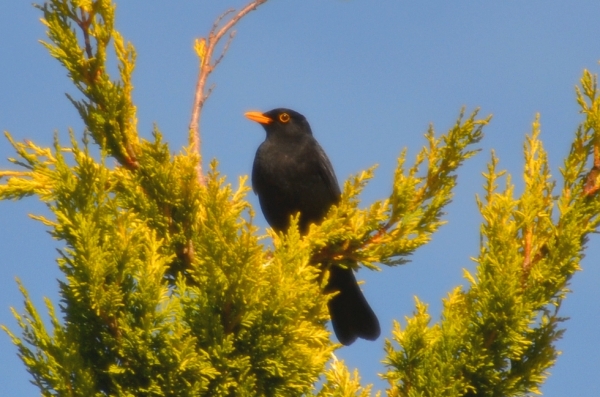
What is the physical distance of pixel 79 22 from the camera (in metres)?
3.10

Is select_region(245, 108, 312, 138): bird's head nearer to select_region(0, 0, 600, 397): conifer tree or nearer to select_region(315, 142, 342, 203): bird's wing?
select_region(315, 142, 342, 203): bird's wing

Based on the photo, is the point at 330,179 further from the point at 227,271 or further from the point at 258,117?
the point at 227,271

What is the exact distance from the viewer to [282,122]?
6.62m

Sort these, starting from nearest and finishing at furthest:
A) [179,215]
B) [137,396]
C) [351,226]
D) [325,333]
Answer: [137,396] → [325,333] → [179,215] → [351,226]

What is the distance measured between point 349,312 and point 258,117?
2156 millimetres

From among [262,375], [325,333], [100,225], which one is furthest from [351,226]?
[100,225]

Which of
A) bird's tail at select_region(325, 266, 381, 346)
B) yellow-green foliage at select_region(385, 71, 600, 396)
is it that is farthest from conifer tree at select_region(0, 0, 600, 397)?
bird's tail at select_region(325, 266, 381, 346)

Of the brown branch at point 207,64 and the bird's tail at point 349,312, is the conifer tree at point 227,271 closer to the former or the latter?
the brown branch at point 207,64

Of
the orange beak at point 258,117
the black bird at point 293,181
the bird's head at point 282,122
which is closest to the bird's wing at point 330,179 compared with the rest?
the black bird at point 293,181

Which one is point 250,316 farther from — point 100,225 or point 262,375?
point 100,225

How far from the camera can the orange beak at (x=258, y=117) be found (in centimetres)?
667

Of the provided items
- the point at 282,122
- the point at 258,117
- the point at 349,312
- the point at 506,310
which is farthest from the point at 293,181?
the point at 506,310

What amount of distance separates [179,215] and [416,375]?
1.01m

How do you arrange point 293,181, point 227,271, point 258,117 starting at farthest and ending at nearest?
point 258,117 < point 293,181 < point 227,271
